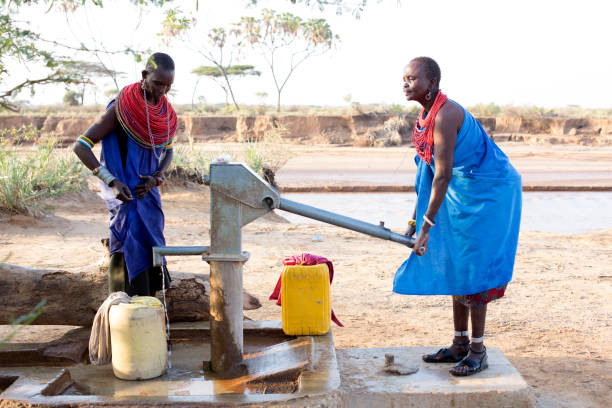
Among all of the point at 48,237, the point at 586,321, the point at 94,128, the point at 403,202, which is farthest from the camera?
the point at 403,202

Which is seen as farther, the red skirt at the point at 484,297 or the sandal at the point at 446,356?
the sandal at the point at 446,356

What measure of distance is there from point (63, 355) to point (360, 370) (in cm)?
146

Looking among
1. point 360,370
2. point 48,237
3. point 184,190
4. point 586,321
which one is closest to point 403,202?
point 184,190

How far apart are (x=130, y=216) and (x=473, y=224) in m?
1.60

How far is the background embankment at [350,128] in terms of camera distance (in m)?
22.9

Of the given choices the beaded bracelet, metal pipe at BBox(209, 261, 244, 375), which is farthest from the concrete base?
the beaded bracelet

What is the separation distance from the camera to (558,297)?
518 centimetres

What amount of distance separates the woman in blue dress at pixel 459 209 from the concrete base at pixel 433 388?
91 millimetres

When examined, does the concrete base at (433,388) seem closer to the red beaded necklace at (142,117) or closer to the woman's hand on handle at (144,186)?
the woman's hand on handle at (144,186)

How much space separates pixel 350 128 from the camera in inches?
945

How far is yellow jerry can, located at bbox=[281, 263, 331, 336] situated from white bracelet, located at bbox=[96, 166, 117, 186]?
93 cm

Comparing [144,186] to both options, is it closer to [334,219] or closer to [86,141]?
[86,141]

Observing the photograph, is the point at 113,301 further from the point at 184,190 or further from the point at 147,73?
the point at 184,190

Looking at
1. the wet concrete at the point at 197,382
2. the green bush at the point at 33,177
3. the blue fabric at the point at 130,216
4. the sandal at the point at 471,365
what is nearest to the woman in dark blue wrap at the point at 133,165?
the blue fabric at the point at 130,216
